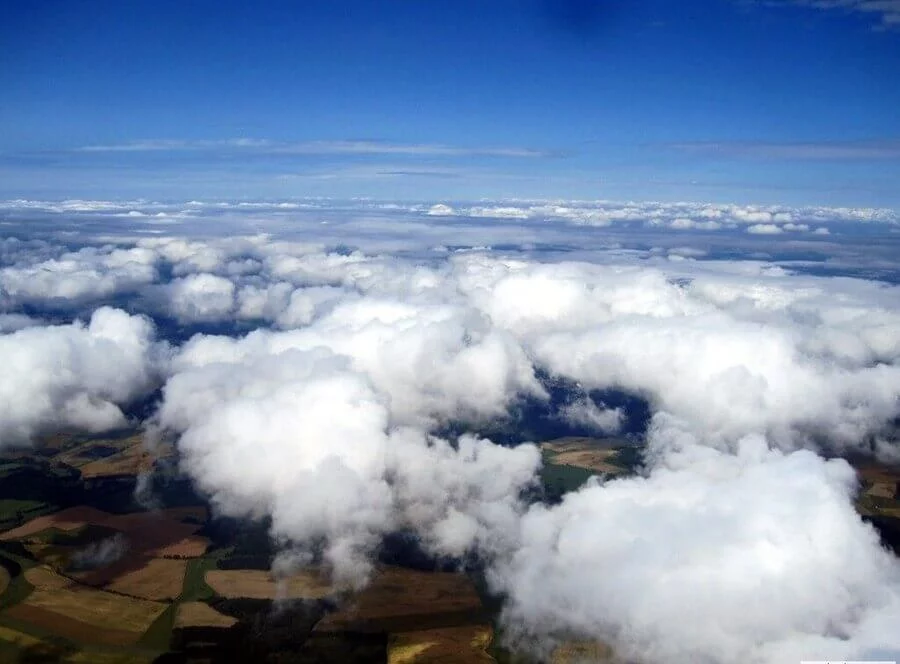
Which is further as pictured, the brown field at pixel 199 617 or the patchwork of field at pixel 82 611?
the brown field at pixel 199 617

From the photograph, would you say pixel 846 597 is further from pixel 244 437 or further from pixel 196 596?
pixel 244 437

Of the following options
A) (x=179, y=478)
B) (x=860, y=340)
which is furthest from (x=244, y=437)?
(x=860, y=340)

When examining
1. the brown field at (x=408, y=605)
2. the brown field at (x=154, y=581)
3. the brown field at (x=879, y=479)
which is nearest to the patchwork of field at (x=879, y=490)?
the brown field at (x=879, y=479)

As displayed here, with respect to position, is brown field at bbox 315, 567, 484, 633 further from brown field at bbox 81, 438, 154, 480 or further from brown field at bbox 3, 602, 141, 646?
brown field at bbox 81, 438, 154, 480

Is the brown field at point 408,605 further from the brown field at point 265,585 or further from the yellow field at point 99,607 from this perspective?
the yellow field at point 99,607

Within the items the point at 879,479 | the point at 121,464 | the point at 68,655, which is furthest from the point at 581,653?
the point at 121,464
